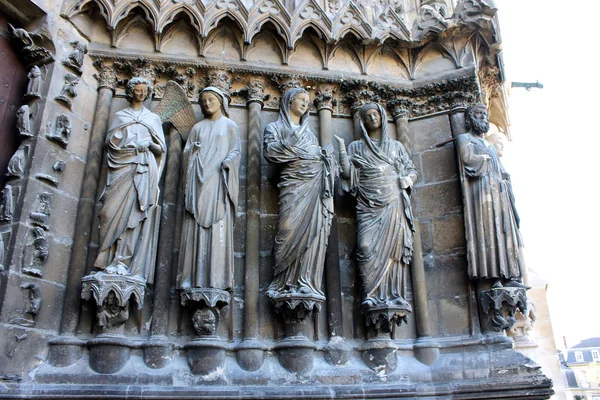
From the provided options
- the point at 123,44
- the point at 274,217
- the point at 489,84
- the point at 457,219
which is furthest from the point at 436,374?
the point at 123,44

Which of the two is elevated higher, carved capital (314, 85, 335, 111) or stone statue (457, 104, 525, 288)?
carved capital (314, 85, 335, 111)

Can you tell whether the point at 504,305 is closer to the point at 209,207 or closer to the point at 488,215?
the point at 488,215

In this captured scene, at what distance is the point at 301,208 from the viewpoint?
242 inches

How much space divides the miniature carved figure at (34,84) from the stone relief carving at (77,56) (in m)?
0.35

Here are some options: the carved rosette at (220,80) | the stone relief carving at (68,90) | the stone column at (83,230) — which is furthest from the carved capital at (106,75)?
the carved rosette at (220,80)

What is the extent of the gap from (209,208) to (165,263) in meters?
0.84

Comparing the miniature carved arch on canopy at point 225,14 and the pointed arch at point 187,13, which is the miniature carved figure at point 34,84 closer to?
the pointed arch at point 187,13

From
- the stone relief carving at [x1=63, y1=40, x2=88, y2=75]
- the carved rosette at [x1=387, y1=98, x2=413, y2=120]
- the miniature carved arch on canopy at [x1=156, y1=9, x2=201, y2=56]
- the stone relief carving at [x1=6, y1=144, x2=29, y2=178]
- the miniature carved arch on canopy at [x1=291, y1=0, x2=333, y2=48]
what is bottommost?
the stone relief carving at [x1=6, y1=144, x2=29, y2=178]

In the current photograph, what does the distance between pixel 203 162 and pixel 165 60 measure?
1.77 m

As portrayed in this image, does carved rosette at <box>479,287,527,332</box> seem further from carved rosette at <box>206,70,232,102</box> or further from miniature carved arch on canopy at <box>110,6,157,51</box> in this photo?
miniature carved arch on canopy at <box>110,6,157,51</box>

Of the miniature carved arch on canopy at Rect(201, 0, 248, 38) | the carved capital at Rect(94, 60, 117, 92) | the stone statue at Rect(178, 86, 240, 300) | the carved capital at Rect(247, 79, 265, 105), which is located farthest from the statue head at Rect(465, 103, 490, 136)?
the carved capital at Rect(94, 60, 117, 92)

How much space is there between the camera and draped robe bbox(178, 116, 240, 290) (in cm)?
577

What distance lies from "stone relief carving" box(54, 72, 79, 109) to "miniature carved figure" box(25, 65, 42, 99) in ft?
0.68

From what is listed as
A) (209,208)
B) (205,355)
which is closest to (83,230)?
(209,208)
